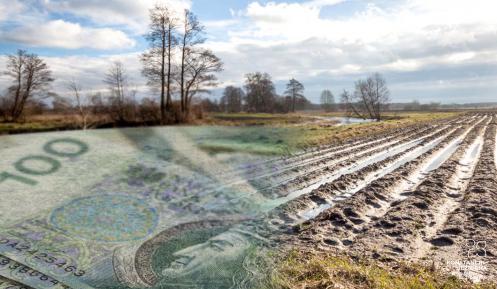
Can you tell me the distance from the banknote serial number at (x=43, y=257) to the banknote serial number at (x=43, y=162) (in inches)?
151

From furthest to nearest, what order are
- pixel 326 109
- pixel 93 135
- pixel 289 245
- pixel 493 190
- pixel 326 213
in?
pixel 326 109
pixel 93 135
pixel 493 190
pixel 326 213
pixel 289 245

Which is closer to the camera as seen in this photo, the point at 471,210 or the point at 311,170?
the point at 471,210

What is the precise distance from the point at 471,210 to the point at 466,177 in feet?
12.3

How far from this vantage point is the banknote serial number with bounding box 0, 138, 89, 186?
952cm

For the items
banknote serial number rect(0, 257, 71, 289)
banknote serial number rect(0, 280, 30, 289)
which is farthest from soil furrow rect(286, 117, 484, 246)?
banknote serial number rect(0, 280, 30, 289)

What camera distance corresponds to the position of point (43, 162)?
11906 millimetres

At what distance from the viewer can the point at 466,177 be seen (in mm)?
10375

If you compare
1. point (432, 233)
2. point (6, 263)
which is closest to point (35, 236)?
point (6, 263)

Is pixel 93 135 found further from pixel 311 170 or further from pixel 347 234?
pixel 347 234

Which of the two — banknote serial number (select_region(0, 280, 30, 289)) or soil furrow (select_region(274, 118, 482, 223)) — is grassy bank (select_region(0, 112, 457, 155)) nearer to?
soil furrow (select_region(274, 118, 482, 223))

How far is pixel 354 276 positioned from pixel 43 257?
A: 4115 mm

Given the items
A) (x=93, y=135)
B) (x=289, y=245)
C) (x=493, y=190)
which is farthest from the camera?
(x=93, y=135)

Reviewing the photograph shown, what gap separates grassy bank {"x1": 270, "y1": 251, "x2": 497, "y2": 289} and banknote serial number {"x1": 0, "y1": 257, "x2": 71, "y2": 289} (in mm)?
2664

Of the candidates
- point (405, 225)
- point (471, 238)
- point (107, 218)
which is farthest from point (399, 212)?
point (107, 218)
